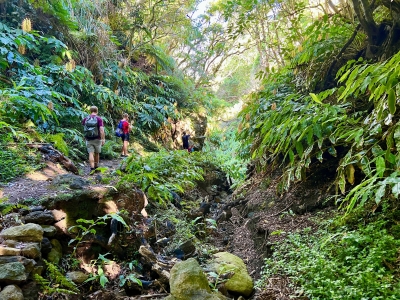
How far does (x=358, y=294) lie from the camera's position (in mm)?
1838

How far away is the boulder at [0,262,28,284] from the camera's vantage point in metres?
2.07

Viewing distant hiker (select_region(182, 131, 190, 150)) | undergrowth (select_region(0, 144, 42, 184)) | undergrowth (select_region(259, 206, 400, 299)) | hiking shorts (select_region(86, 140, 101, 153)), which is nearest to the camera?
undergrowth (select_region(259, 206, 400, 299))

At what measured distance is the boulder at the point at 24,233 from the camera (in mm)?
2475

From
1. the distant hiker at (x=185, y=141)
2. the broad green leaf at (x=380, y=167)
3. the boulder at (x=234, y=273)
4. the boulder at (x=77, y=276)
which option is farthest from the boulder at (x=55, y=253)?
the distant hiker at (x=185, y=141)

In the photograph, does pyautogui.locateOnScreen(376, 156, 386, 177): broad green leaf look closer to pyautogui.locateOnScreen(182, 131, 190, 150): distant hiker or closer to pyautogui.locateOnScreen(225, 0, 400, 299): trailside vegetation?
pyautogui.locateOnScreen(225, 0, 400, 299): trailside vegetation

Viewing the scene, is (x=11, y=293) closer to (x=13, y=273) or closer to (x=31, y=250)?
(x=13, y=273)

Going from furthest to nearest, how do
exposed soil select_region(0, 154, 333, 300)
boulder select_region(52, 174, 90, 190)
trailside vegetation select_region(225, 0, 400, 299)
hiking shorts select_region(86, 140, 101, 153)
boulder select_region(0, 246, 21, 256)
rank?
hiking shorts select_region(86, 140, 101, 153), boulder select_region(52, 174, 90, 190), exposed soil select_region(0, 154, 333, 300), boulder select_region(0, 246, 21, 256), trailside vegetation select_region(225, 0, 400, 299)

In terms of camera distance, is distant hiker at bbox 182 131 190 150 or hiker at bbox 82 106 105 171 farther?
distant hiker at bbox 182 131 190 150

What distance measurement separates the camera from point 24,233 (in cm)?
251

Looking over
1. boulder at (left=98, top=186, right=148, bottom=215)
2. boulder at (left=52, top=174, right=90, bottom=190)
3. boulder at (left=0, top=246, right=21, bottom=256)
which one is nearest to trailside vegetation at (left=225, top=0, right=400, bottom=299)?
boulder at (left=98, top=186, right=148, bottom=215)

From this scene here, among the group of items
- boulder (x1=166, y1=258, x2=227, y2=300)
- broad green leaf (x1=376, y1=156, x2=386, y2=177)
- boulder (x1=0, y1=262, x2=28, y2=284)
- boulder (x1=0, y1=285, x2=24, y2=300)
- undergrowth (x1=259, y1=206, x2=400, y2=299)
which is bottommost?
undergrowth (x1=259, y1=206, x2=400, y2=299)

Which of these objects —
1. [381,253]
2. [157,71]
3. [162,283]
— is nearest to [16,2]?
[157,71]

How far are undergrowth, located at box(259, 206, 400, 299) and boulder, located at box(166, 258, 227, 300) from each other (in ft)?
2.12

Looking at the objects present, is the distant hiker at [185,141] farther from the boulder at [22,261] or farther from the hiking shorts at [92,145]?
the boulder at [22,261]
